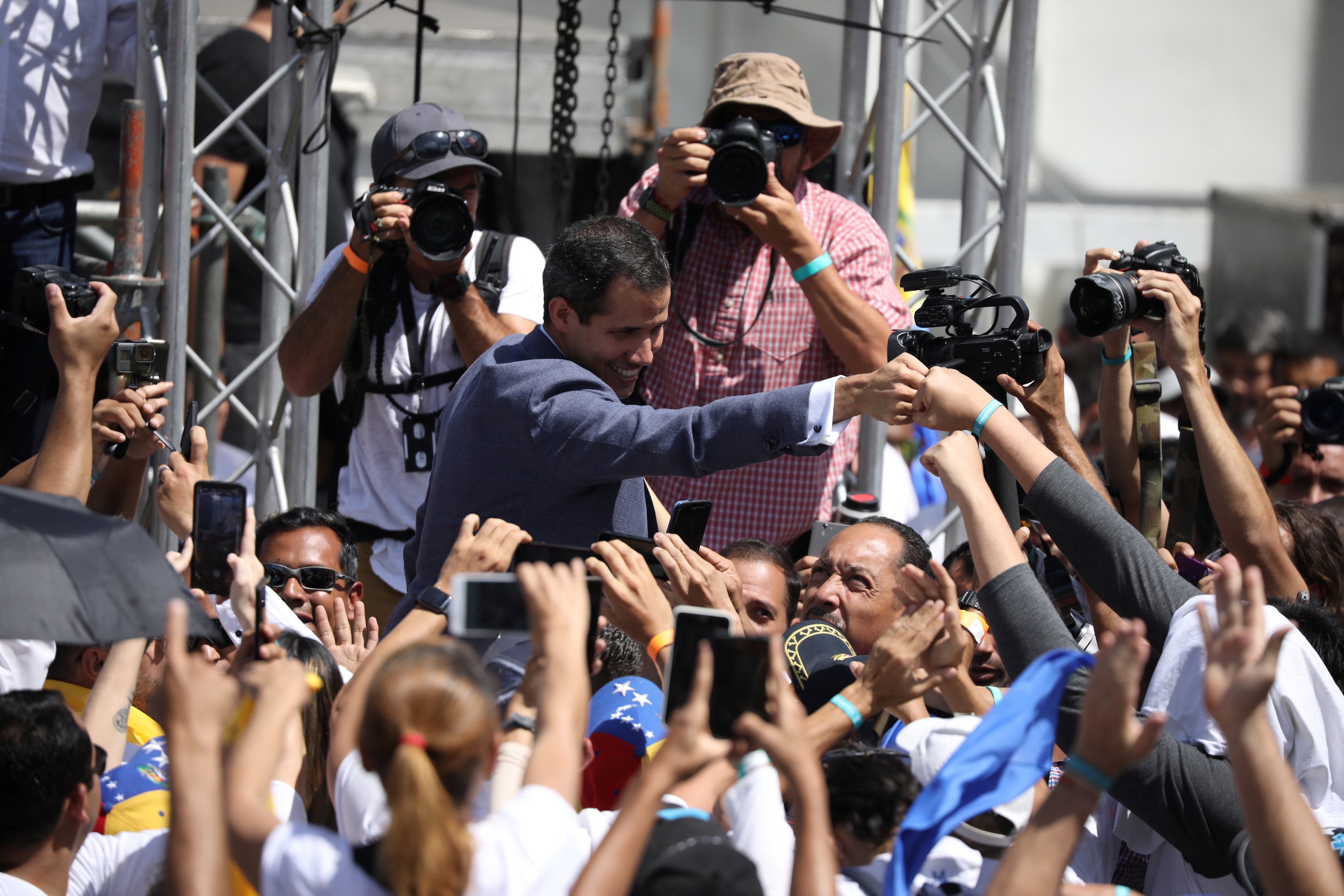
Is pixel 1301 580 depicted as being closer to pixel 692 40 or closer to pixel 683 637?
pixel 683 637

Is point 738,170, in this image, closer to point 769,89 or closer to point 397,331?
point 769,89

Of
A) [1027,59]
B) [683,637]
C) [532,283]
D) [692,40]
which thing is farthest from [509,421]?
[692,40]

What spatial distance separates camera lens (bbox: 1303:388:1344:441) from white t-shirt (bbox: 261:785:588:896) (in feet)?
11.5

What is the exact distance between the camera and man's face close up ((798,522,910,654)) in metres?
3.43

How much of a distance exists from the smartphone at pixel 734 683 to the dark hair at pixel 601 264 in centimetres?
99

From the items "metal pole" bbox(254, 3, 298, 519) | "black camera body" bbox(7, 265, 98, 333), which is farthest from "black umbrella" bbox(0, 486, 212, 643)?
"metal pole" bbox(254, 3, 298, 519)

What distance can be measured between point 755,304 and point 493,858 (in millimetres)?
2448

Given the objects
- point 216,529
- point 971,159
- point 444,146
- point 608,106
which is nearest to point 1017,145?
point 971,159

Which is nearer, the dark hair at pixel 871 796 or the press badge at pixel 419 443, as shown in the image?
the dark hair at pixel 871 796

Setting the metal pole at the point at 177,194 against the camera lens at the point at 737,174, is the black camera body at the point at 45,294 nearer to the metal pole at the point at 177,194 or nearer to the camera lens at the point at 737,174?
the metal pole at the point at 177,194

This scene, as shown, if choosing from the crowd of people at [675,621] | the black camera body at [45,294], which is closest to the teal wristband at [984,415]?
the crowd of people at [675,621]

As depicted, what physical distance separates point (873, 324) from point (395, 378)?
131 cm

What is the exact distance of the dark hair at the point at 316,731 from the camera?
8.03 ft

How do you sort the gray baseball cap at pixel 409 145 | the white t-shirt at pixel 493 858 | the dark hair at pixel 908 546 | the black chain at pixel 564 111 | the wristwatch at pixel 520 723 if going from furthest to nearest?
the black chain at pixel 564 111
the gray baseball cap at pixel 409 145
the dark hair at pixel 908 546
the wristwatch at pixel 520 723
the white t-shirt at pixel 493 858
